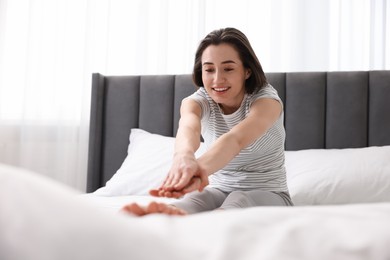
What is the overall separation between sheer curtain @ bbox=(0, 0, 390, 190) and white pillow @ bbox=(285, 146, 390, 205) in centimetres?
106

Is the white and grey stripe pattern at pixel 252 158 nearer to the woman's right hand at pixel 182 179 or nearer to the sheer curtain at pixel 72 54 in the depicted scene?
the woman's right hand at pixel 182 179

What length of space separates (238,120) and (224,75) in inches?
7.2

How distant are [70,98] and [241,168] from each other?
1.64 meters

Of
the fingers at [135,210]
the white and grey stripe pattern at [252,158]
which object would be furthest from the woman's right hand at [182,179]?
the white and grey stripe pattern at [252,158]

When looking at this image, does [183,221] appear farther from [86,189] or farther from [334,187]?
[86,189]

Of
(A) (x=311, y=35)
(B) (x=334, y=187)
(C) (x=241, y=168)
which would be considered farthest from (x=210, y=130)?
(A) (x=311, y=35)

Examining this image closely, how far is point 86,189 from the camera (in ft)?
9.82

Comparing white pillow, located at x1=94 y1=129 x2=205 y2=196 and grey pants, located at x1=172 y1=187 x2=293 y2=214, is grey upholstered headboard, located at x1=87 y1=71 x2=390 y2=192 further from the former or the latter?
grey pants, located at x1=172 y1=187 x2=293 y2=214

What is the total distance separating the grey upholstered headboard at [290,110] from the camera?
2.65m

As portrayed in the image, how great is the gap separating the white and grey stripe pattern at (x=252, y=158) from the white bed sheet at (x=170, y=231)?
1.13m

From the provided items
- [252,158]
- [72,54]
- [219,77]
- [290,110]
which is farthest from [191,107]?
[72,54]

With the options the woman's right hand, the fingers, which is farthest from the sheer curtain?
the fingers

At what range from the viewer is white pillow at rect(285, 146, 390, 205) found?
2.17 metres

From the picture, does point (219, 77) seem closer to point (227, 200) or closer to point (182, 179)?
point (227, 200)
